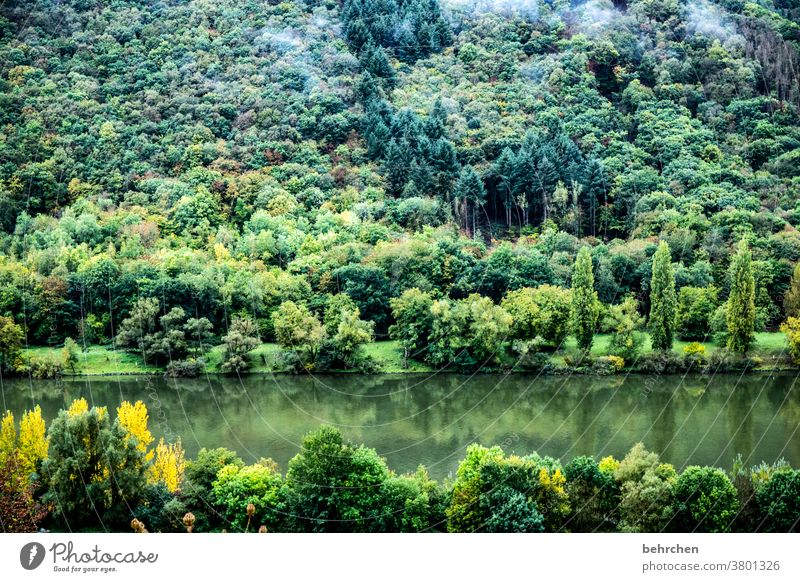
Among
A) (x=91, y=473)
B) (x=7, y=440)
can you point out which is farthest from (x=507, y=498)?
(x=7, y=440)

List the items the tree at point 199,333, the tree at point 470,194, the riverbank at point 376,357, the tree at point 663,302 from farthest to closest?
the tree at point 470,194, the tree at point 199,333, the tree at point 663,302, the riverbank at point 376,357

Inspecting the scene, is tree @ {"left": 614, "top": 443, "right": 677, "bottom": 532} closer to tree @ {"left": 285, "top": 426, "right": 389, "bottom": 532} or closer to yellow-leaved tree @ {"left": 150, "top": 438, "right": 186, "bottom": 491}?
tree @ {"left": 285, "top": 426, "right": 389, "bottom": 532}

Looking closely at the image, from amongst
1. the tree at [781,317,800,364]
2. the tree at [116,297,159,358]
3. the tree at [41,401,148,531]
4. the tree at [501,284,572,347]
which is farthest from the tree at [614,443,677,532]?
the tree at [116,297,159,358]

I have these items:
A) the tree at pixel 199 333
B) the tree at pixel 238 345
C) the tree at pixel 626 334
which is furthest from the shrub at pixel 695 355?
the tree at pixel 199 333

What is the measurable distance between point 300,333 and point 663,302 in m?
6.86

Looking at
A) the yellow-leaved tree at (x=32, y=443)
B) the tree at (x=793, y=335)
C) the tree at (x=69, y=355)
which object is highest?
the yellow-leaved tree at (x=32, y=443)

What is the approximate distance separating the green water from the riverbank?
29 cm

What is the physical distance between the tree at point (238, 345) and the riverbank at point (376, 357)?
0.16 m

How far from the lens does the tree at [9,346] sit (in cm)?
1819

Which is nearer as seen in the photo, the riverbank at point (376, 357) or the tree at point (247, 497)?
the tree at point (247, 497)

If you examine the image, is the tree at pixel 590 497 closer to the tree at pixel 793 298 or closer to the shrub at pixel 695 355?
the shrub at pixel 695 355

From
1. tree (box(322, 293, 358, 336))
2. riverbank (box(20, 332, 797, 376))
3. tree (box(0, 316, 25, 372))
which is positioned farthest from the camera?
tree (box(322, 293, 358, 336))

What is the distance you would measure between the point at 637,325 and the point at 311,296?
6470mm

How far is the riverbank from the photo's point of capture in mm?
18047
